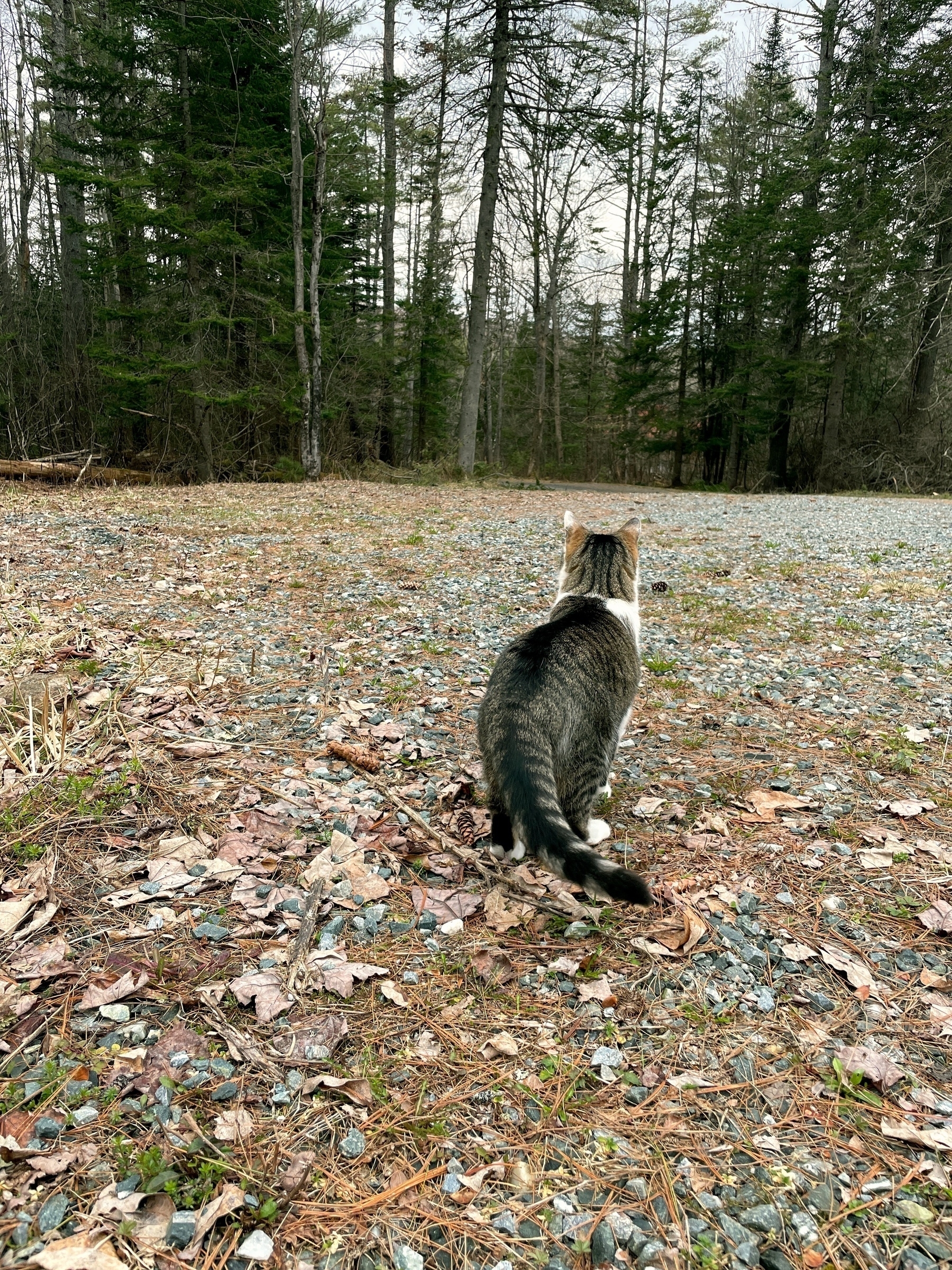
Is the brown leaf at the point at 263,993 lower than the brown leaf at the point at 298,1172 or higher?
higher

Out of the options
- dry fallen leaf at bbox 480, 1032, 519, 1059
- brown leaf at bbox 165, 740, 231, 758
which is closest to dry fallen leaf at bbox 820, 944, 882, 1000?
dry fallen leaf at bbox 480, 1032, 519, 1059

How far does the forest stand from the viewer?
14562 mm

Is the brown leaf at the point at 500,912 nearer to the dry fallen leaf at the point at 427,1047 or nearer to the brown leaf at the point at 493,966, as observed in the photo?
the brown leaf at the point at 493,966

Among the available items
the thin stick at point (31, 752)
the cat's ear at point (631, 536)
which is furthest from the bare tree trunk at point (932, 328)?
the thin stick at point (31, 752)

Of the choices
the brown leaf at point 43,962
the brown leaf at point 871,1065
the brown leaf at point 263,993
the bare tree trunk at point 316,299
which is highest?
the bare tree trunk at point 316,299

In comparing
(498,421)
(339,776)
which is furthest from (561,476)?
(339,776)

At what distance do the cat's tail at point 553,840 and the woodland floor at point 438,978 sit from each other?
40 centimetres

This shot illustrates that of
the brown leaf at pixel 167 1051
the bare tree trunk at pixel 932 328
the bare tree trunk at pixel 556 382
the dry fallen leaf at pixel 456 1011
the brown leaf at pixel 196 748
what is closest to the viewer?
the brown leaf at pixel 167 1051

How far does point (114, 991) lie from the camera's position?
2.15 m

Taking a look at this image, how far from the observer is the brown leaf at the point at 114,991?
82.4 inches

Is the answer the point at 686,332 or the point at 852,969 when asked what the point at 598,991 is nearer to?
the point at 852,969

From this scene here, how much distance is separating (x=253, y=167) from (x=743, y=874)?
1630 centimetres

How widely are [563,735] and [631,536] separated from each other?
1913 millimetres

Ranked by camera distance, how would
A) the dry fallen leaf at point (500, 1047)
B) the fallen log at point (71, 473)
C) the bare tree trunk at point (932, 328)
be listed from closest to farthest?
1. the dry fallen leaf at point (500, 1047)
2. the fallen log at point (71, 473)
3. the bare tree trunk at point (932, 328)
